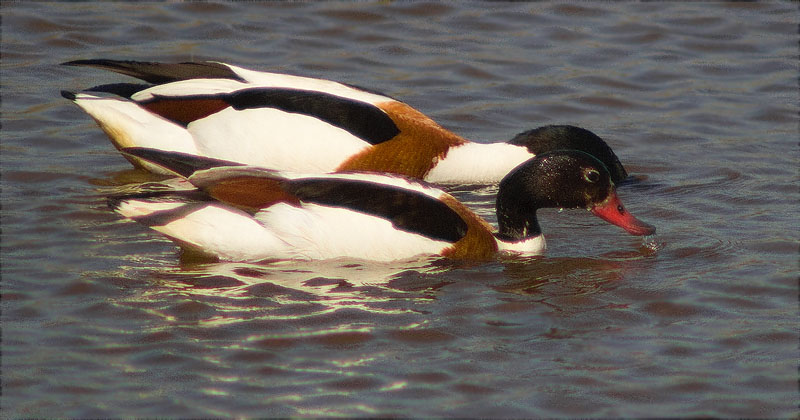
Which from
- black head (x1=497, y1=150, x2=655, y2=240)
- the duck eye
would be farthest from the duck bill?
the duck eye

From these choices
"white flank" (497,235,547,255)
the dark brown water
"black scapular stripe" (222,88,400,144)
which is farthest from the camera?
"black scapular stripe" (222,88,400,144)

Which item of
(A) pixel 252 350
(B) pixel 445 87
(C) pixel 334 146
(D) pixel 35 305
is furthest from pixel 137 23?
(A) pixel 252 350

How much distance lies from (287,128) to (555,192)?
2.17m

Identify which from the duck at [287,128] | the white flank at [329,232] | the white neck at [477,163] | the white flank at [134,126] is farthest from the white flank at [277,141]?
the white flank at [329,232]

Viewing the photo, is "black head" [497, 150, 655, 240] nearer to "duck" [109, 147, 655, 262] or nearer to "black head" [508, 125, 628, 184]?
"duck" [109, 147, 655, 262]

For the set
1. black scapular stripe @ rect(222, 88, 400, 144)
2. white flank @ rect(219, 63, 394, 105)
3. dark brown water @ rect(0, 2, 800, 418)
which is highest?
white flank @ rect(219, 63, 394, 105)

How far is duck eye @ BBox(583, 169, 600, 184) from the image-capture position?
26.2 ft

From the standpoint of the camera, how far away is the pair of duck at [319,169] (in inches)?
296

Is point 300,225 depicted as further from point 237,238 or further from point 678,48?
point 678,48

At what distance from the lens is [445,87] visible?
11.6 meters

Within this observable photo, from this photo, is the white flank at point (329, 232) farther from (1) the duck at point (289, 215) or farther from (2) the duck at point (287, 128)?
(2) the duck at point (287, 128)

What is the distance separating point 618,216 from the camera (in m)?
8.05

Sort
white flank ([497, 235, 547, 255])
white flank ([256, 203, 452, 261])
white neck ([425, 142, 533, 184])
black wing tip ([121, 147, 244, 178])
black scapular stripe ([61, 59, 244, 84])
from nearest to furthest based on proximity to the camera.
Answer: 1. white flank ([256, 203, 452, 261])
2. black wing tip ([121, 147, 244, 178])
3. white flank ([497, 235, 547, 255])
4. black scapular stripe ([61, 59, 244, 84])
5. white neck ([425, 142, 533, 184])

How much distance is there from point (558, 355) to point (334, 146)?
2.99 metres
